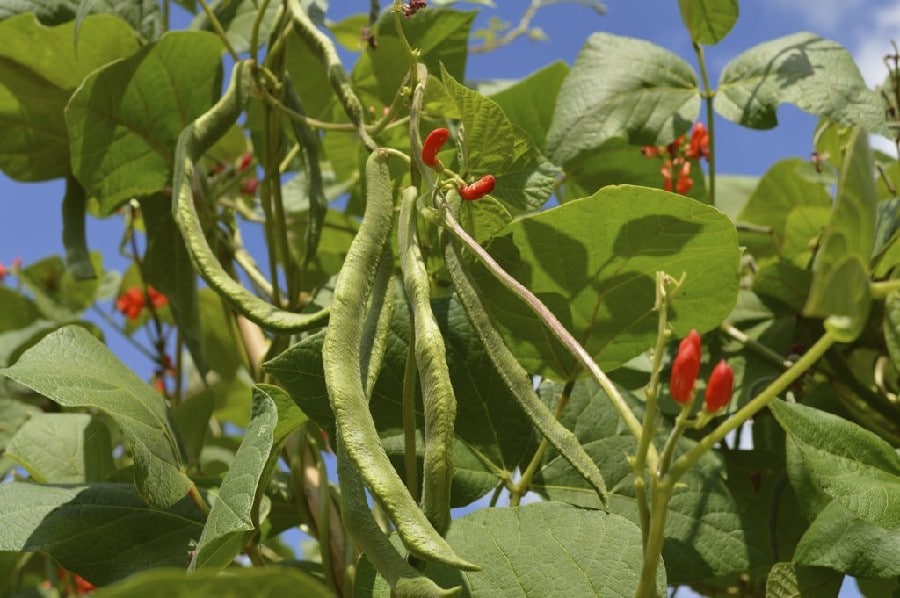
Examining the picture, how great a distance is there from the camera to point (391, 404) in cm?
88

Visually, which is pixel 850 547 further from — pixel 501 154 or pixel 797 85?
pixel 797 85

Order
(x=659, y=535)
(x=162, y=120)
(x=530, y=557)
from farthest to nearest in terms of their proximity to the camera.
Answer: (x=162, y=120) → (x=530, y=557) → (x=659, y=535)

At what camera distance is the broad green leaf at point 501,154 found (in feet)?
A: 2.76

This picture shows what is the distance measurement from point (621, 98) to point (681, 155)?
149 mm

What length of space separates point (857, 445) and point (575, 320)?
28 centimetres

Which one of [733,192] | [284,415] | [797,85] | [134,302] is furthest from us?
[134,302]

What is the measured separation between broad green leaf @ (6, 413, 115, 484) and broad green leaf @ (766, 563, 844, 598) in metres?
0.81

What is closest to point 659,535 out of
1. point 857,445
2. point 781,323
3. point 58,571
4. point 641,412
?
point 857,445

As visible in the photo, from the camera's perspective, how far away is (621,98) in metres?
1.31

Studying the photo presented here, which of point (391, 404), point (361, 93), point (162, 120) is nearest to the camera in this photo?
point (391, 404)

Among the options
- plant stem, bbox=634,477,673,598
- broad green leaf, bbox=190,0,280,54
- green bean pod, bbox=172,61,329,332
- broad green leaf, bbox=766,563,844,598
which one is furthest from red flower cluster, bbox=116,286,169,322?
plant stem, bbox=634,477,673,598

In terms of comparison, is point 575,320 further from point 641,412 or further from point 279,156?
point 279,156

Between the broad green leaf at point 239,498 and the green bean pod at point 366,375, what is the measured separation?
10 cm

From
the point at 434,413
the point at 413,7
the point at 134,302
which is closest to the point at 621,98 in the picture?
the point at 413,7
